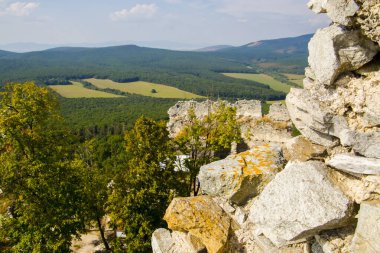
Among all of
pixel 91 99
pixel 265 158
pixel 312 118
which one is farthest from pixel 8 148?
pixel 91 99

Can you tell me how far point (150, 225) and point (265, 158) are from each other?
7055mm

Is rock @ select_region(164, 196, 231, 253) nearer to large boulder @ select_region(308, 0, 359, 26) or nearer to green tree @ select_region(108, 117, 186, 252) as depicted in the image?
green tree @ select_region(108, 117, 186, 252)

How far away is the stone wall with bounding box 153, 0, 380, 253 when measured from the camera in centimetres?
667

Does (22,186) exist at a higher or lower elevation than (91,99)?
higher

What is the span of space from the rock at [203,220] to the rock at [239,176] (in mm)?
501

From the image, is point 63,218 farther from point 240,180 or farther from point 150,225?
point 240,180

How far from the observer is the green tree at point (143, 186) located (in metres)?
14.6

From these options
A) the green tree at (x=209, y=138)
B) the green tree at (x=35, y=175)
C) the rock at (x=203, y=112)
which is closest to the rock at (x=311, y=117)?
the green tree at (x=209, y=138)

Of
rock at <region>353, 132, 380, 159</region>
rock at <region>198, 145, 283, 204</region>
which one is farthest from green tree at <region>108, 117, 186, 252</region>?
rock at <region>353, 132, 380, 159</region>

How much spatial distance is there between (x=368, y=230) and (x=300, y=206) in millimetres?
1305

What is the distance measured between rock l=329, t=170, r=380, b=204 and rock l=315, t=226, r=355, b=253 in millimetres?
725

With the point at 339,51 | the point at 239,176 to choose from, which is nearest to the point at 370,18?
the point at 339,51

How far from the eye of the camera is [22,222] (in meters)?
14.6

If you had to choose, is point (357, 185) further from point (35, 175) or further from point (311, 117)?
point (35, 175)
